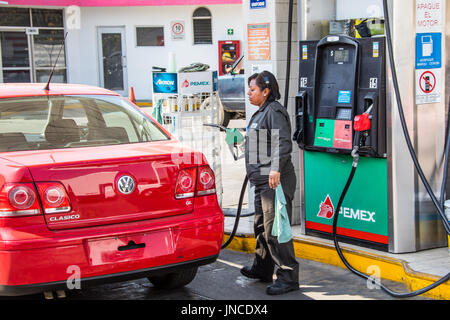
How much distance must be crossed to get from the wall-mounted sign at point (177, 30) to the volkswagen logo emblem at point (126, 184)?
807 inches

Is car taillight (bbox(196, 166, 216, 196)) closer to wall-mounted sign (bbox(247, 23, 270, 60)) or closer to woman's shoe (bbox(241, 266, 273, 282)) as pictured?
woman's shoe (bbox(241, 266, 273, 282))

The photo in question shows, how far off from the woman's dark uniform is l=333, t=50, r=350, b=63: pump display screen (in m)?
0.95

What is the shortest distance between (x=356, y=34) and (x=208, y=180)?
2113 mm

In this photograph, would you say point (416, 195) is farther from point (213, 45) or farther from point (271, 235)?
point (213, 45)

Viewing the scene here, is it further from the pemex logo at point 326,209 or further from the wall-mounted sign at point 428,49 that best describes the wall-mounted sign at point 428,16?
the pemex logo at point 326,209

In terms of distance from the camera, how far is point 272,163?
15.7ft

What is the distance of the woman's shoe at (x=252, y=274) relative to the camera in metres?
5.23

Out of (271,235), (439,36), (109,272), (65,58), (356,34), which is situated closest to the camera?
(109,272)

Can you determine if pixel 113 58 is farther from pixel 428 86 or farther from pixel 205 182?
pixel 205 182

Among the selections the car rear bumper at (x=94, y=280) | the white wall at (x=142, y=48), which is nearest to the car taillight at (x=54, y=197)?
the car rear bumper at (x=94, y=280)

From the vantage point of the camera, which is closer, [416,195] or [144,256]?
[144,256]

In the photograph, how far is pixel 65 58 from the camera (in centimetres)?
2395

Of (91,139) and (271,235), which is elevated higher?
(91,139)

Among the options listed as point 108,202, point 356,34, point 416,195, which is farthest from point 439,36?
point 108,202
